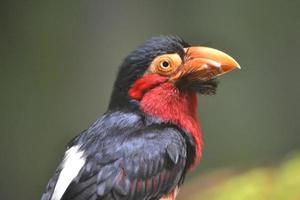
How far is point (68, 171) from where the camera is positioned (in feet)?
10.4

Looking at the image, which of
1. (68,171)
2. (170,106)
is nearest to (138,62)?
(170,106)

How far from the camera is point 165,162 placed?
3.19 metres

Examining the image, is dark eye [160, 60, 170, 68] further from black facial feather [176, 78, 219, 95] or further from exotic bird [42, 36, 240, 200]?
black facial feather [176, 78, 219, 95]

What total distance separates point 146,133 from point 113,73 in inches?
110

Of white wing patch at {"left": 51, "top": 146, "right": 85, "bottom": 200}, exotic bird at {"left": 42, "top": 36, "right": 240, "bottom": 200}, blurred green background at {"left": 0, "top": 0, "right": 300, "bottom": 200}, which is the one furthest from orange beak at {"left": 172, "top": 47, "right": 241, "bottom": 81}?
blurred green background at {"left": 0, "top": 0, "right": 300, "bottom": 200}

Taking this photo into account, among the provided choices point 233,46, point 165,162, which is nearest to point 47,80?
point 233,46

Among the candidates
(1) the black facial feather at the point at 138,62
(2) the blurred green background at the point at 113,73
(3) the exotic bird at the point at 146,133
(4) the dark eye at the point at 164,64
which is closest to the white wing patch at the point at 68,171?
(3) the exotic bird at the point at 146,133

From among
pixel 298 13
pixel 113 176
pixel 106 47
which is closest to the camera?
pixel 113 176

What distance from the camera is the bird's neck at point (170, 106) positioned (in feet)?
10.9

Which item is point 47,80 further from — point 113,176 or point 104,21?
point 113,176

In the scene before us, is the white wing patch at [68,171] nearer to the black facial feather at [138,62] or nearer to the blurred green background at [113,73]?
the black facial feather at [138,62]

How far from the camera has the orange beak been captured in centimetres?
337

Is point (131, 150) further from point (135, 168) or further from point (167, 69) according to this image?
point (167, 69)

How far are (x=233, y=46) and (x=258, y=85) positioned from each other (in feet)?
1.63
